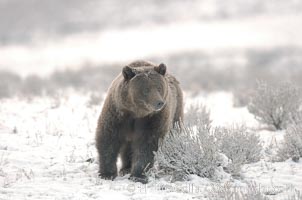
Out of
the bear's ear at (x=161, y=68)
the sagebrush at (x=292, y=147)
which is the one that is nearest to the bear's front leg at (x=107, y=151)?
the bear's ear at (x=161, y=68)

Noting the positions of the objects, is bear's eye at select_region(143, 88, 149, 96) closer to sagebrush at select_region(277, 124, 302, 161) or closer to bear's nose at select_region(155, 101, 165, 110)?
bear's nose at select_region(155, 101, 165, 110)

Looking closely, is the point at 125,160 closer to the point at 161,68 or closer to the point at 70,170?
the point at 70,170

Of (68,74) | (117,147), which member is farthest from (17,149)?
(68,74)

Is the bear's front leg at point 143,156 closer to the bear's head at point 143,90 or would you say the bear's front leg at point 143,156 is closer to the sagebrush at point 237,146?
the bear's head at point 143,90

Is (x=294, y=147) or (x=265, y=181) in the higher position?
(x=294, y=147)

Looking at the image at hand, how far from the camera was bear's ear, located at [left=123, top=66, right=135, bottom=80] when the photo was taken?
7.58 meters

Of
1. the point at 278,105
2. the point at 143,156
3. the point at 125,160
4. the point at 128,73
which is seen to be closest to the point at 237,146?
the point at 143,156

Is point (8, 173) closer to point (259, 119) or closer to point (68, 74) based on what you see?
point (259, 119)

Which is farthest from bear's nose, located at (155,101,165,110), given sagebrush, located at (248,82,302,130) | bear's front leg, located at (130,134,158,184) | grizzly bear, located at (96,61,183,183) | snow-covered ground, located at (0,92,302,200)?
sagebrush, located at (248,82,302,130)

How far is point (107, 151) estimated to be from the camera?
798 centimetres

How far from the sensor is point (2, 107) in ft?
46.5

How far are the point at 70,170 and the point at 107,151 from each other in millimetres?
798

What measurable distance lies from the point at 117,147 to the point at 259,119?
17.9ft

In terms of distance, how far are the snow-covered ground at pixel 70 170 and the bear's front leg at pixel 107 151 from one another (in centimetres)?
20
